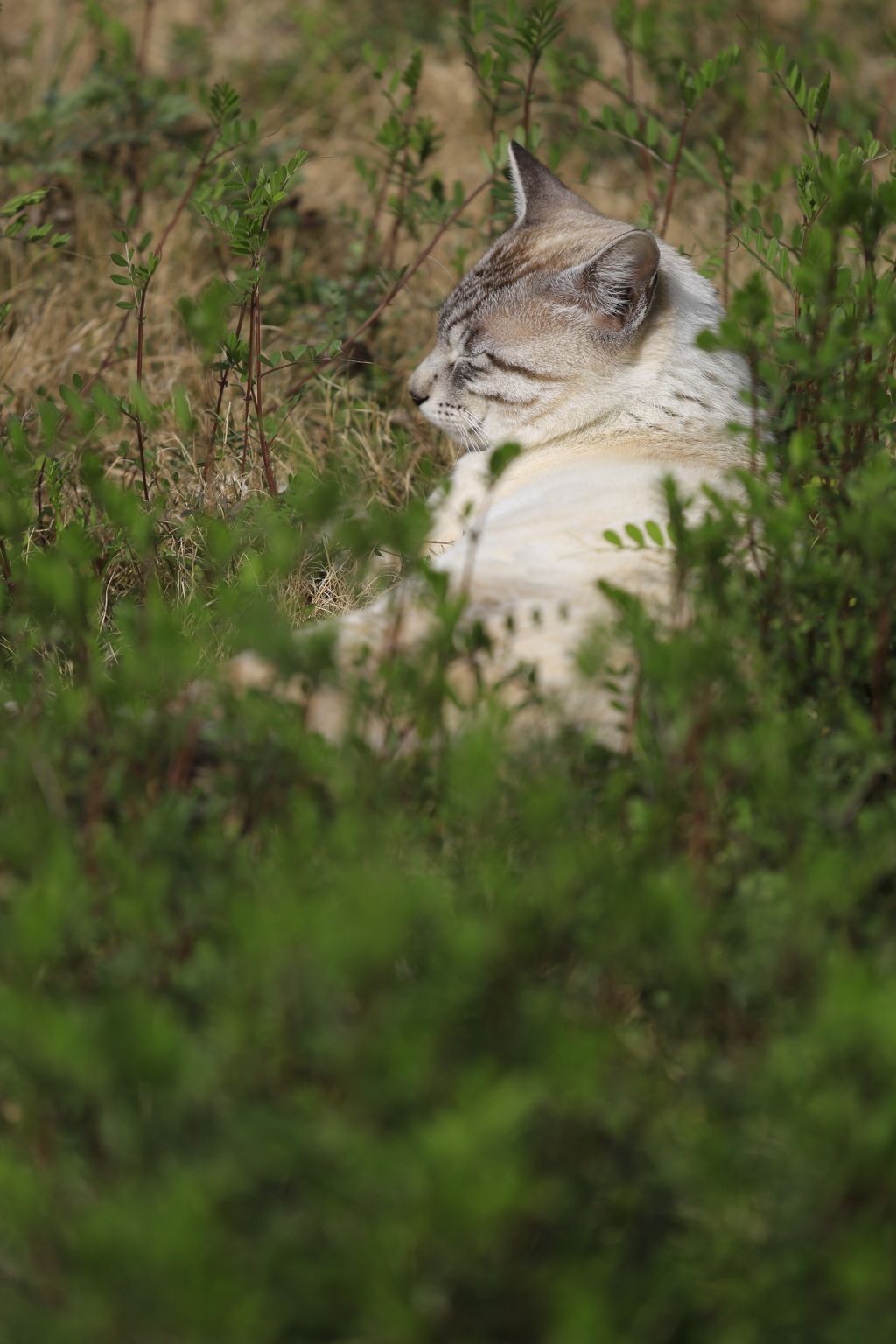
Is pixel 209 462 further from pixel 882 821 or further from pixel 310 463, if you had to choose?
pixel 882 821

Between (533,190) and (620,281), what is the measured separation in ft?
2.87

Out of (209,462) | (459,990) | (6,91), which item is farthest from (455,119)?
(459,990)

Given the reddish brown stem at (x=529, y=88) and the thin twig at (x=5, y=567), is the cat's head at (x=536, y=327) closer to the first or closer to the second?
the reddish brown stem at (x=529, y=88)

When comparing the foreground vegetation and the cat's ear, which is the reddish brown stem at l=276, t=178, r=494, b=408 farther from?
the foreground vegetation

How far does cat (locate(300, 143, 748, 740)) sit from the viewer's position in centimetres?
236

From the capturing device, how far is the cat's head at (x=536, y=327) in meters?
3.19

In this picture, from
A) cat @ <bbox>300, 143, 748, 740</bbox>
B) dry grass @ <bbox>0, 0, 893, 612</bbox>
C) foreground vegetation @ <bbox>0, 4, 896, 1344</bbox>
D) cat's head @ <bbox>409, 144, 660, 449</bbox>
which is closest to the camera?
foreground vegetation @ <bbox>0, 4, 896, 1344</bbox>

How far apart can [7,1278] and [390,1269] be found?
0.63 m

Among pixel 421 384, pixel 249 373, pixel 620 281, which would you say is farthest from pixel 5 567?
pixel 620 281

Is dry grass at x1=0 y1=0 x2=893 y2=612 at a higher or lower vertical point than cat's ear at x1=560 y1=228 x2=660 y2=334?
lower

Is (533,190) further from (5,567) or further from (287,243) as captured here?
(5,567)

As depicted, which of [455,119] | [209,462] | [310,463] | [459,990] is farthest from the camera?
[455,119]

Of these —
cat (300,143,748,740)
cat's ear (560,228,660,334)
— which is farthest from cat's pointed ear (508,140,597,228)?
cat's ear (560,228,660,334)

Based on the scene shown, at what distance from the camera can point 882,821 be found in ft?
5.99
